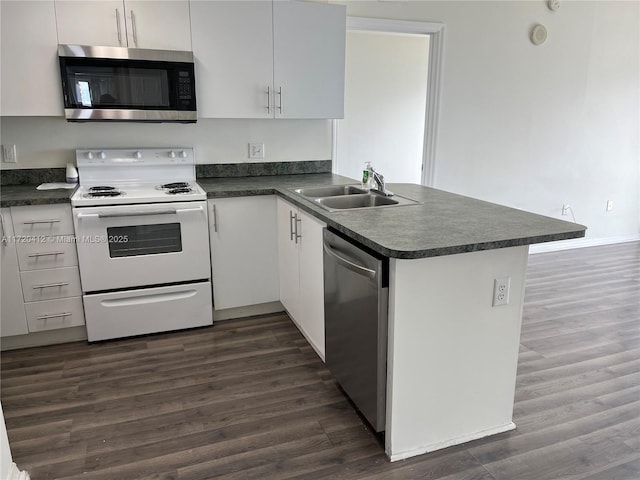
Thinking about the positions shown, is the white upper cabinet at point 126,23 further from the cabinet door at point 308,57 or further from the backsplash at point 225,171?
the backsplash at point 225,171

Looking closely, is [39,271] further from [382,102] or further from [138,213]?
[382,102]

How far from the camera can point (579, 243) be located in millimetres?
5062

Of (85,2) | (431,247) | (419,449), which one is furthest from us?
(85,2)

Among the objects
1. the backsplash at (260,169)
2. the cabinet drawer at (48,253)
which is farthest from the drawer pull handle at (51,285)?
the backsplash at (260,169)

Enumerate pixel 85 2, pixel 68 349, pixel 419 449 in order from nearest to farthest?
pixel 419 449 → pixel 85 2 → pixel 68 349

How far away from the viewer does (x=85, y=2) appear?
8.84 ft

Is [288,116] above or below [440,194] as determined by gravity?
above

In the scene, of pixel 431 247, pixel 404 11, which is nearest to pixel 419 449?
pixel 431 247

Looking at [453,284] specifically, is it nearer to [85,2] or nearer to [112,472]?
[112,472]

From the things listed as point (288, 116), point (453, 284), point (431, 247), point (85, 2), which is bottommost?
point (453, 284)

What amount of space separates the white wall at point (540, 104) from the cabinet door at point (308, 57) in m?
0.50

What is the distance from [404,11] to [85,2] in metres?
2.28

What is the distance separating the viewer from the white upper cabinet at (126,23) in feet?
8.84

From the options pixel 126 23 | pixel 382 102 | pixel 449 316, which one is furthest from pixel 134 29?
pixel 382 102
